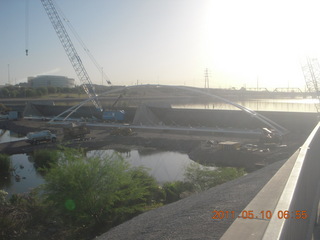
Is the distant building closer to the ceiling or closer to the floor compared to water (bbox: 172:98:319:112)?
closer to the ceiling

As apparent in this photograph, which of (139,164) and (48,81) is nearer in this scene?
(139,164)

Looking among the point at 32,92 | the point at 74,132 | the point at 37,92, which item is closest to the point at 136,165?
the point at 74,132

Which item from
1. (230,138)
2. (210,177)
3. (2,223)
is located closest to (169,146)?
(230,138)

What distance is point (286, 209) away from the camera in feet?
8.30

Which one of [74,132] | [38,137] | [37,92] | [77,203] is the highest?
[37,92]

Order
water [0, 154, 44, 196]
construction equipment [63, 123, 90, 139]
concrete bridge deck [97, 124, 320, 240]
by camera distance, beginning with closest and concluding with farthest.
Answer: concrete bridge deck [97, 124, 320, 240] < water [0, 154, 44, 196] < construction equipment [63, 123, 90, 139]

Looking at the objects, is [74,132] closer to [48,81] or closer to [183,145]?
[183,145]

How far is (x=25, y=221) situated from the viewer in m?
9.73

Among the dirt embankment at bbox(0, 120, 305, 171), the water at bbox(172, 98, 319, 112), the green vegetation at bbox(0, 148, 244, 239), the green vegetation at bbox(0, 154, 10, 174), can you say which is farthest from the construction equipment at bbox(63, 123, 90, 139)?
the water at bbox(172, 98, 319, 112)

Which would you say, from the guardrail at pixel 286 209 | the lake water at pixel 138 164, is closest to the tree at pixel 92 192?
the lake water at pixel 138 164

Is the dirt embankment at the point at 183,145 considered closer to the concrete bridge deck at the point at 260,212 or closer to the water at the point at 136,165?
the water at the point at 136,165

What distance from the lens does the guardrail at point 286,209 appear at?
7.76 ft

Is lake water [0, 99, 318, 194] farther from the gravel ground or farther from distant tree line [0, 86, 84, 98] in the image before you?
distant tree line [0, 86, 84, 98]

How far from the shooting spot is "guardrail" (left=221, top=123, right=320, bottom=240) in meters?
2.37
